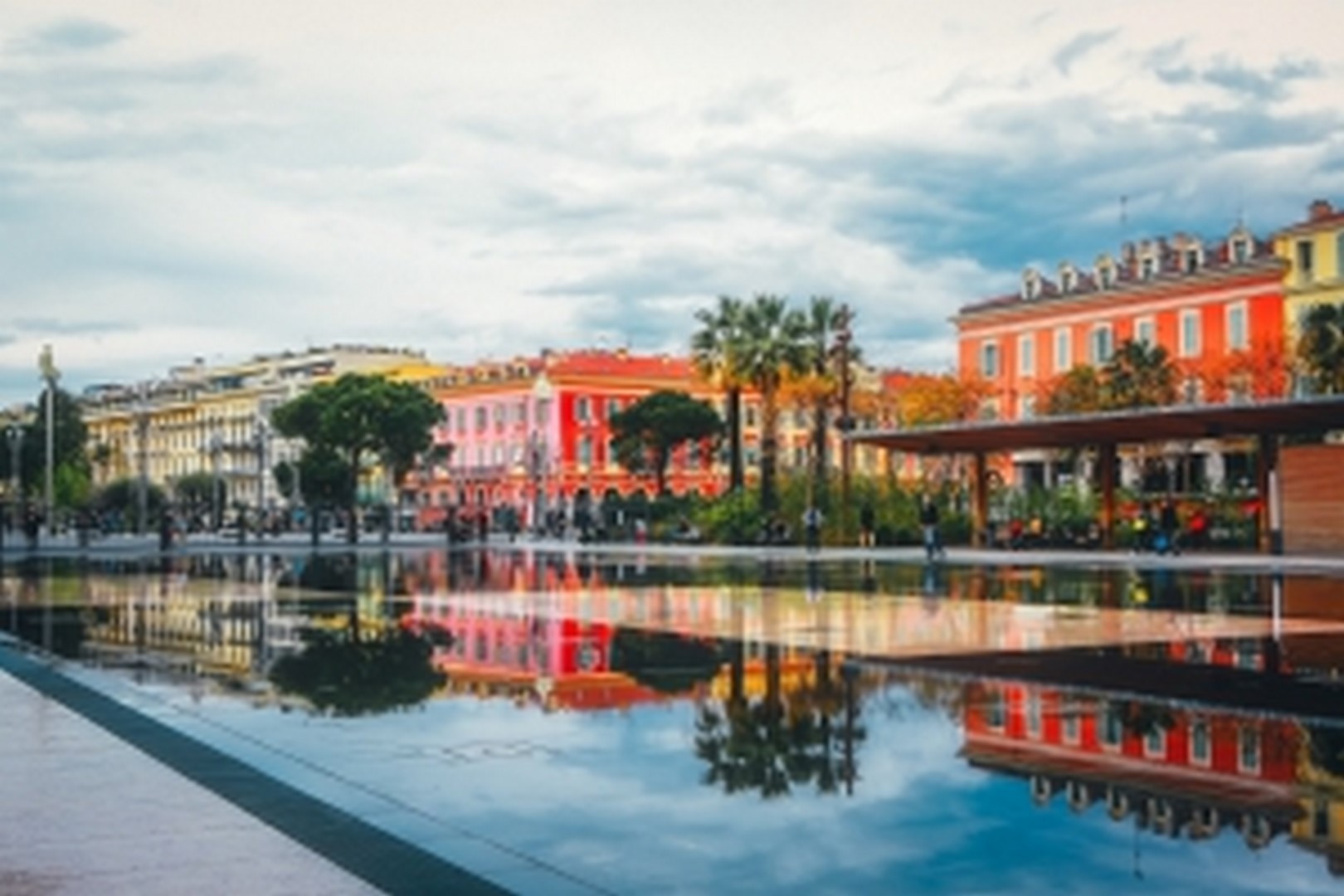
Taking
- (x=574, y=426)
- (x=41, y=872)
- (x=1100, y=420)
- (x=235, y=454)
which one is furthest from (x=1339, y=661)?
(x=235, y=454)

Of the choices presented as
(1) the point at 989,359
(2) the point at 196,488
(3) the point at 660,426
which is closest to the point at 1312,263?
(1) the point at 989,359

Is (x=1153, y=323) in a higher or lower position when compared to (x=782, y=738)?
higher

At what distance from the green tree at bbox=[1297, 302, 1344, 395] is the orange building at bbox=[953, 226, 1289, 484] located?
3.33 meters

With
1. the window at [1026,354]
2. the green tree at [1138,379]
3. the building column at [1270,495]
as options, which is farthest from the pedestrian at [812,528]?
the window at [1026,354]

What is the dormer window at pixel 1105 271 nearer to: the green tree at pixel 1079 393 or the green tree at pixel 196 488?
the green tree at pixel 1079 393

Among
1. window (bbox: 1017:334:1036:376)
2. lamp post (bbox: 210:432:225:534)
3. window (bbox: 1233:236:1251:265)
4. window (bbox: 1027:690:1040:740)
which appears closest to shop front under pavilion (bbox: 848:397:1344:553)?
window (bbox: 1027:690:1040:740)

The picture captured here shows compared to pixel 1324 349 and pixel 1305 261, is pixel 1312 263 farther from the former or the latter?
pixel 1324 349

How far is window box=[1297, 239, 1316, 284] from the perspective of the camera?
68.3 metres

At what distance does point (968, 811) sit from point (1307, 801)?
1.83 meters

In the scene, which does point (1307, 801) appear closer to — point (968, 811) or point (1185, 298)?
point (968, 811)

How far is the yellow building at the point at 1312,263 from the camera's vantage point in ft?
220

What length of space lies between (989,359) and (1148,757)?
76087 mm

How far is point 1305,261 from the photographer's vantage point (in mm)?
68625

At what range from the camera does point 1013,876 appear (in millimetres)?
7051
